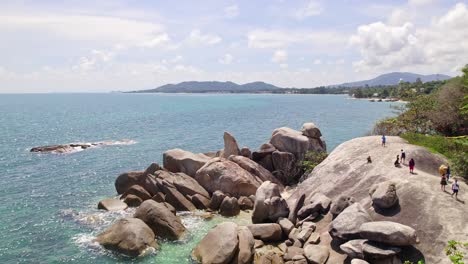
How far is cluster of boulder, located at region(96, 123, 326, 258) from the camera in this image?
2719cm

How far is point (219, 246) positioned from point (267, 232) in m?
4.11

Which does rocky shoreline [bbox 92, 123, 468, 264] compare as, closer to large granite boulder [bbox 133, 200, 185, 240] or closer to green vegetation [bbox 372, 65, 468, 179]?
large granite boulder [bbox 133, 200, 185, 240]

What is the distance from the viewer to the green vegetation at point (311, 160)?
39.8m

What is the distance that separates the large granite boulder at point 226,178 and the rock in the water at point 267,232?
8.86 m

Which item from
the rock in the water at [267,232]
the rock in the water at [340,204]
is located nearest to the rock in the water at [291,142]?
the rock in the water at [340,204]

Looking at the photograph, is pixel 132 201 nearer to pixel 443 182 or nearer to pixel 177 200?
pixel 177 200

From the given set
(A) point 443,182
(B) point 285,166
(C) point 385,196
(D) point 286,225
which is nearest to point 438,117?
(B) point 285,166

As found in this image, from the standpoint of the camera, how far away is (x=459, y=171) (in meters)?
28.7

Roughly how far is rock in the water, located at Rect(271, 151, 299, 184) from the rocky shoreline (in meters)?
0.11

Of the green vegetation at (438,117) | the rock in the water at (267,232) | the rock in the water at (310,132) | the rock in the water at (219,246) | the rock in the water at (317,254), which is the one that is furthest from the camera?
the green vegetation at (438,117)

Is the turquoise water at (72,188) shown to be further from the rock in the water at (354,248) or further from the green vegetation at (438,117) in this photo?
the green vegetation at (438,117)

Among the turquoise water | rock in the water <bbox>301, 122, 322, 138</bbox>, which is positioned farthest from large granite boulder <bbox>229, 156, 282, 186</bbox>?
the turquoise water

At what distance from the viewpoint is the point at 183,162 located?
41094 millimetres

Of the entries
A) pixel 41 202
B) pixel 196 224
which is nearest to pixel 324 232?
pixel 196 224
